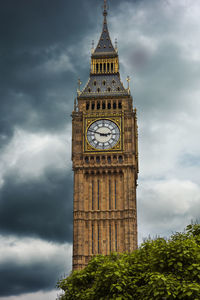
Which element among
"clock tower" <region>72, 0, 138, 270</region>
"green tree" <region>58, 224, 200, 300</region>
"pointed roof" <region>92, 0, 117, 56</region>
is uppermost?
"pointed roof" <region>92, 0, 117, 56</region>

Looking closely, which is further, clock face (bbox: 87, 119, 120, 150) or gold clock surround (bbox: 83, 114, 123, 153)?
clock face (bbox: 87, 119, 120, 150)

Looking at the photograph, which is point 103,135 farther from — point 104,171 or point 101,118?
A: point 104,171

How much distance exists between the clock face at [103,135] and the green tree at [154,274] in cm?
4377

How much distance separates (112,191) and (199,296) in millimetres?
52179

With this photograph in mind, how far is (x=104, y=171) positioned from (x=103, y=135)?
231 inches

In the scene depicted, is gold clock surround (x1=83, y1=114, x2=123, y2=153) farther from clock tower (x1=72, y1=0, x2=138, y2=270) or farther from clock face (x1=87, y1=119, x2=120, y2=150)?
clock face (x1=87, y1=119, x2=120, y2=150)

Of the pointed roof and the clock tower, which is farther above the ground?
the pointed roof

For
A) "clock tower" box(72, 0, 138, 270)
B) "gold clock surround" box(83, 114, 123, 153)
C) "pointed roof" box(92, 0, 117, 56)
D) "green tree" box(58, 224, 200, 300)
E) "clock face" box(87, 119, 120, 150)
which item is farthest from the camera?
"pointed roof" box(92, 0, 117, 56)

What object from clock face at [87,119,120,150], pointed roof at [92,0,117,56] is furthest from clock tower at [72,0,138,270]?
pointed roof at [92,0,117,56]

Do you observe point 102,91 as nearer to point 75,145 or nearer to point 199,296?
point 75,145

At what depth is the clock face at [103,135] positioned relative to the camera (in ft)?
283

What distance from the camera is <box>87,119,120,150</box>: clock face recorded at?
8638 centimetres

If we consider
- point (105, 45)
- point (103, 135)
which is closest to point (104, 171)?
point (103, 135)

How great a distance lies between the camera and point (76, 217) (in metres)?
82.7
